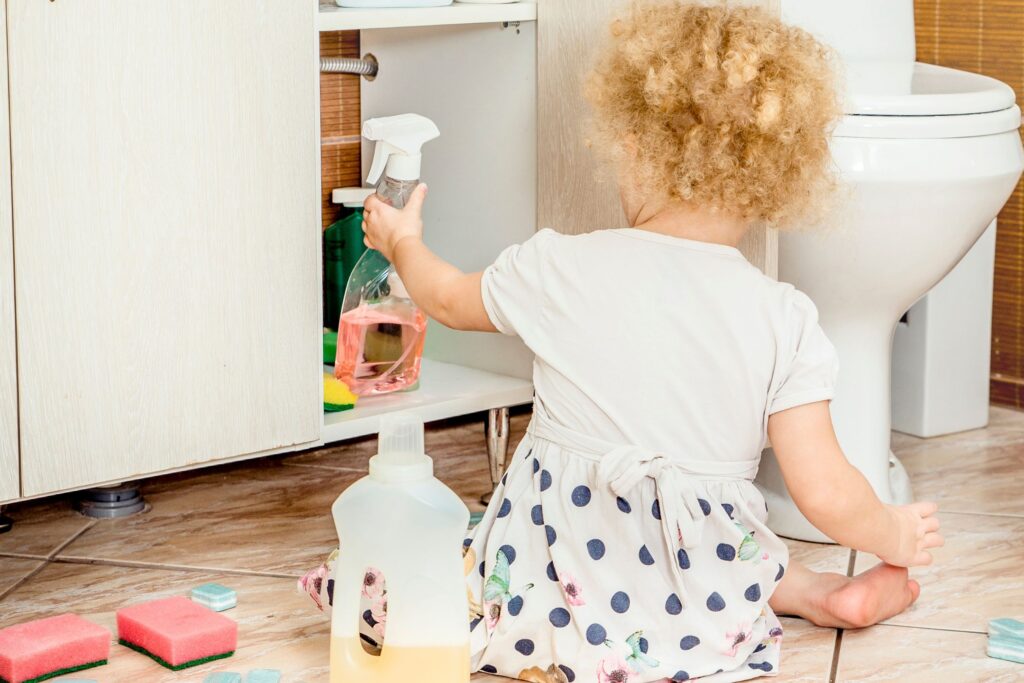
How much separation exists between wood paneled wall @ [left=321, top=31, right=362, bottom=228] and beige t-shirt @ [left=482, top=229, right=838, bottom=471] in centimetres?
70

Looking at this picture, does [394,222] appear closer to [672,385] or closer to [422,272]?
[422,272]

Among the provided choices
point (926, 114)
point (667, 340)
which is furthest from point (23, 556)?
point (926, 114)

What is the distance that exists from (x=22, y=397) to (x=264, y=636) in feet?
0.95

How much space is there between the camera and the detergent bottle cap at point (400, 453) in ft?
3.51

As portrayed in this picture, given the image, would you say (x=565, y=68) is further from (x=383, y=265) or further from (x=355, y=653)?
(x=355, y=653)

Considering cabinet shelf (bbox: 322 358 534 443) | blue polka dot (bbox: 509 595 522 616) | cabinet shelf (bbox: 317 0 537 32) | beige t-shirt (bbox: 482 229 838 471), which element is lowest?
blue polka dot (bbox: 509 595 522 616)

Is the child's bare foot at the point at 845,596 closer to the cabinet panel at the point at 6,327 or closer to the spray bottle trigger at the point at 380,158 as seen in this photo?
the spray bottle trigger at the point at 380,158

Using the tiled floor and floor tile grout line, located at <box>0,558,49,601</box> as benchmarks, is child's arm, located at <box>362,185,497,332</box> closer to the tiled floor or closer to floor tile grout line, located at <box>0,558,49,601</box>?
the tiled floor

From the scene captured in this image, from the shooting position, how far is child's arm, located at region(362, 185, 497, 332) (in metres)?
1.23

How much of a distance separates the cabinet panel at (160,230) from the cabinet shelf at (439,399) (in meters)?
0.09

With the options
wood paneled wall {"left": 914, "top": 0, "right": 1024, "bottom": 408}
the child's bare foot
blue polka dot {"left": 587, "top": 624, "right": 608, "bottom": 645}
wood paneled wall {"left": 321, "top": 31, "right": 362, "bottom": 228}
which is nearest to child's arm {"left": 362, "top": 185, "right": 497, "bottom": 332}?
blue polka dot {"left": 587, "top": 624, "right": 608, "bottom": 645}

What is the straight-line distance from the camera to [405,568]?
42.6 inches

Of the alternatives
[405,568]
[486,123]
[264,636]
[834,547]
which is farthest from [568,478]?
[486,123]

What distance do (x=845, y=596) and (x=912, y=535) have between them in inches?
3.2
